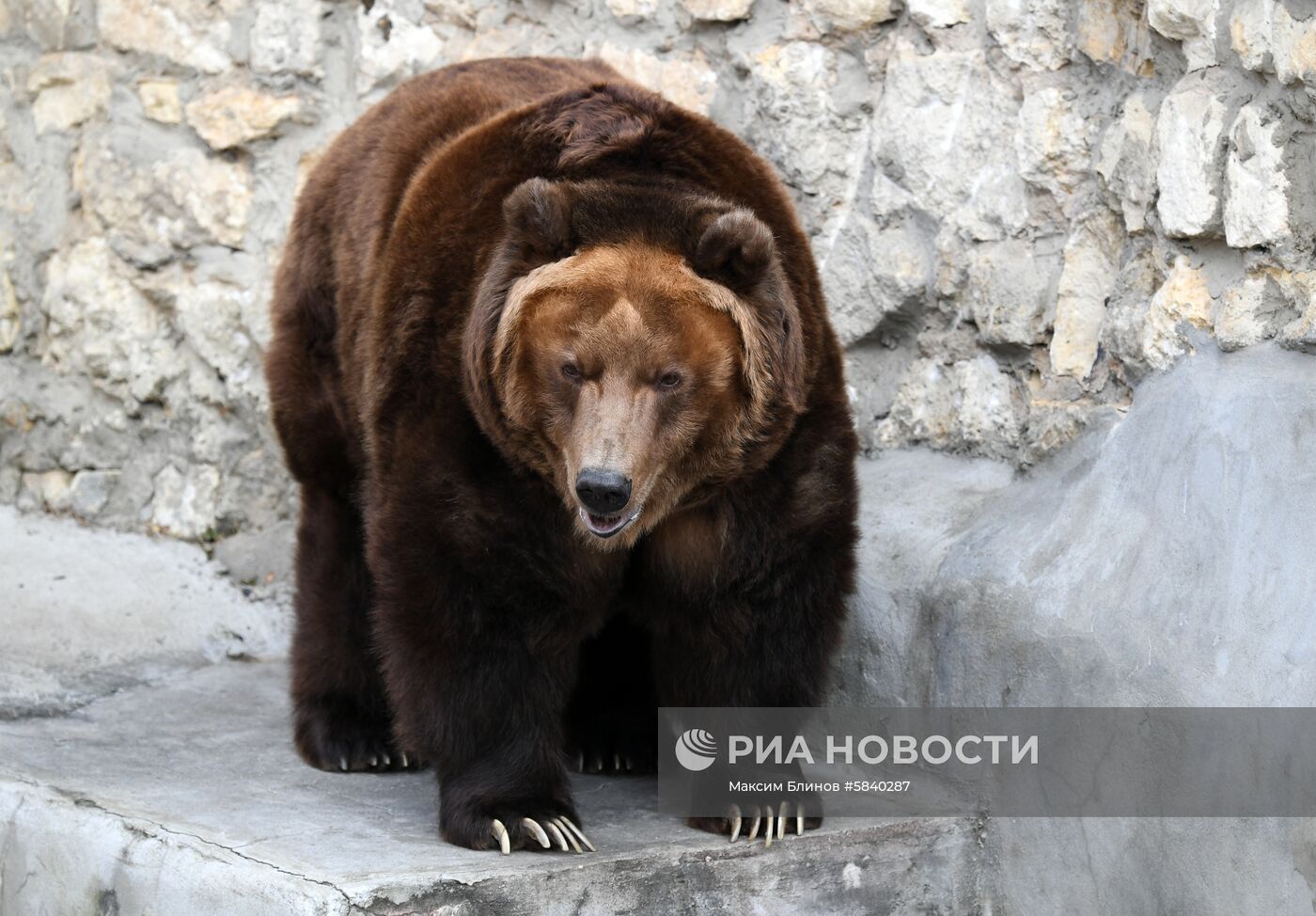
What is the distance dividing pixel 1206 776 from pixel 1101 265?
1.45 metres

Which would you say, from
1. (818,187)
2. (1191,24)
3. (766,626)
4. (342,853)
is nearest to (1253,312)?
(1191,24)

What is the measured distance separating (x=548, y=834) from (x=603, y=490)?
32.8 inches

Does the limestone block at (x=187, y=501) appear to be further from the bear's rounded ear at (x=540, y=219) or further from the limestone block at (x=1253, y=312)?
the limestone block at (x=1253, y=312)

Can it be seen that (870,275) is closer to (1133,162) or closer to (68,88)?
(1133,162)

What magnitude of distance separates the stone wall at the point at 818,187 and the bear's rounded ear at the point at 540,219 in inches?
57.2

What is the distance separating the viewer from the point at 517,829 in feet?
11.5

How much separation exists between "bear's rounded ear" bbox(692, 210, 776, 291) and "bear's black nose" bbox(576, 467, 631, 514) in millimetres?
553

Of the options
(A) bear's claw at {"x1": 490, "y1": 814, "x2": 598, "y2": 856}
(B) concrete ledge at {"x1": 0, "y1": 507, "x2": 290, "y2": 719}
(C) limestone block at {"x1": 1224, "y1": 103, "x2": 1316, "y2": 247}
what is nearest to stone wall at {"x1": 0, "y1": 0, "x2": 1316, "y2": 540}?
(C) limestone block at {"x1": 1224, "y1": 103, "x2": 1316, "y2": 247}

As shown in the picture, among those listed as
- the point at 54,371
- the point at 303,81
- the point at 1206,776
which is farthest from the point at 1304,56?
the point at 54,371

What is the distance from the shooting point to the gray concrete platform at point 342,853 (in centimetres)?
330

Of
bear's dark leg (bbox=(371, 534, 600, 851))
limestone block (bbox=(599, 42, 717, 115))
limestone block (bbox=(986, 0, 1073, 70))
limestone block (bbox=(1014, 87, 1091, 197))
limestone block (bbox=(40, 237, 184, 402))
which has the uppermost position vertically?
limestone block (bbox=(986, 0, 1073, 70))

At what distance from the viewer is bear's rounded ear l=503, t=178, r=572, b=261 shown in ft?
11.3

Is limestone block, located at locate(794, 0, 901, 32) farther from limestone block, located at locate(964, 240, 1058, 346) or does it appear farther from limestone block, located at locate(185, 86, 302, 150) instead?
limestone block, located at locate(185, 86, 302, 150)

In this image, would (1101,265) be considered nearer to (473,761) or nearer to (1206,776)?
(1206,776)
